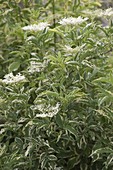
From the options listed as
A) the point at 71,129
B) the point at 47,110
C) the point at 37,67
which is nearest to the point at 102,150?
the point at 71,129

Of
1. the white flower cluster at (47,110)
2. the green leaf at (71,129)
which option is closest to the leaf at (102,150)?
the green leaf at (71,129)

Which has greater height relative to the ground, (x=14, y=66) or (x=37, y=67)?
(x=37, y=67)

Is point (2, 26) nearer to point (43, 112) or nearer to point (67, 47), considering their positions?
point (67, 47)

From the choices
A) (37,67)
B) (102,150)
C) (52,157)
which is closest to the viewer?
(102,150)

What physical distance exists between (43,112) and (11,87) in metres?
0.26

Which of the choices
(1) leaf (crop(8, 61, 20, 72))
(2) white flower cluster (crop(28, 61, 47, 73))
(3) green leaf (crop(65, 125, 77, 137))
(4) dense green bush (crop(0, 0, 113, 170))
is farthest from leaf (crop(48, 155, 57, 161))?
(1) leaf (crop(8, 61, 20, 72))

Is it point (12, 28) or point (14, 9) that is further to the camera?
point (14, 9)

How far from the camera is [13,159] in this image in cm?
181

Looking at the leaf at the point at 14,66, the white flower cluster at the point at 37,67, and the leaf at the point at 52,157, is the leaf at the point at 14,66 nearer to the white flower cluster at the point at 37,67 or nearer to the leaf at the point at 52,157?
the white flower cluster at the point at 37,67

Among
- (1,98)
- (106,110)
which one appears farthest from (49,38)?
(106,110)

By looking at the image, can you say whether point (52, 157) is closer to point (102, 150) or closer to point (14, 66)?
point (102, 150)

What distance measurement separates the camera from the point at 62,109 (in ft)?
5.82

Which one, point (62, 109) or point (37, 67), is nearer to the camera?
point (62, 109)

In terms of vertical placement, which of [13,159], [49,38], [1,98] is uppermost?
[49,38]
